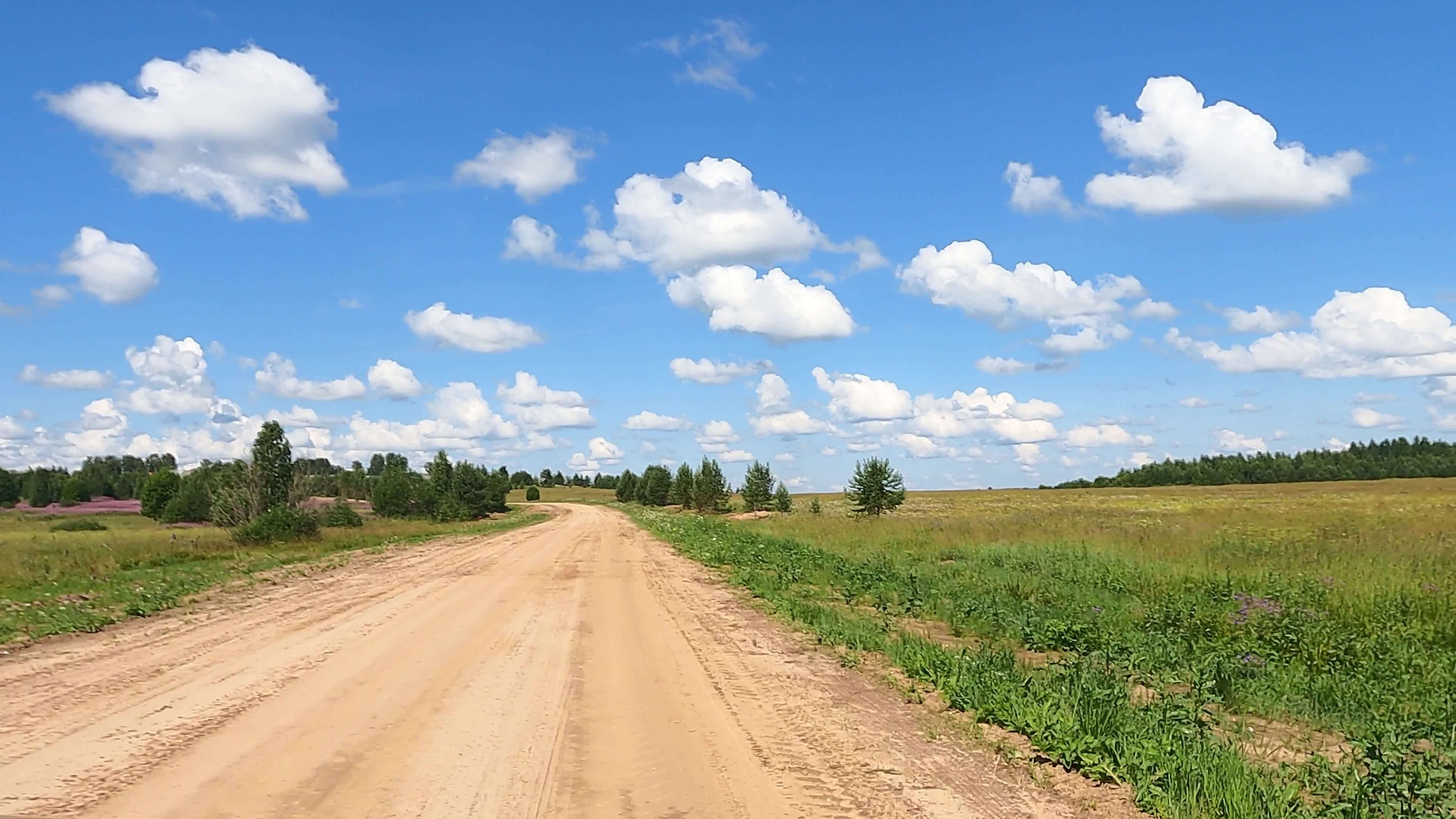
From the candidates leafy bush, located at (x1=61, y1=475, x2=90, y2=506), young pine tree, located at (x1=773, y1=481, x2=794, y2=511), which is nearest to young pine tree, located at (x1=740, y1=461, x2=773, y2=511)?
young pine tree, located at (x1=773, y1=481, x2=794, y2=511)

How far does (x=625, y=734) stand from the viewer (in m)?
6.94

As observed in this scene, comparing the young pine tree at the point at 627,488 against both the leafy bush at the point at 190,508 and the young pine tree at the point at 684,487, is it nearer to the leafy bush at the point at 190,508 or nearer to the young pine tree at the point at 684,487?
the young pine tree at the point at 684,487

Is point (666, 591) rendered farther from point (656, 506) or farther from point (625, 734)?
point (656, 506)

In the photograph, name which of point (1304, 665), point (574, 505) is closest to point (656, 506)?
point (574, 505)

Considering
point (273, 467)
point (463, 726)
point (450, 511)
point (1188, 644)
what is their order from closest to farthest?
1. point (463, 726)
2. point (1188, 644)
3. point (273, 467)
4. point (450, 511)

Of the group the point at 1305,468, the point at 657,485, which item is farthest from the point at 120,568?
the point at 1305,468

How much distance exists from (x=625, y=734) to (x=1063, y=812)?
3.20m

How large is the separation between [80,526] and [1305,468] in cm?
15080

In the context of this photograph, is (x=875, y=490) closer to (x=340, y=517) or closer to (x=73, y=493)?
(x=340, y=517)

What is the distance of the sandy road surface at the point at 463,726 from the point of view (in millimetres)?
5383

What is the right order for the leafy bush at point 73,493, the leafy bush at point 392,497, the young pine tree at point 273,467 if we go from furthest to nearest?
the leafy bush at point 73,493
the leafy bush at point 392,497
the young pine tree at point 273,467

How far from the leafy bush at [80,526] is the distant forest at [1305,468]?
128666 mm

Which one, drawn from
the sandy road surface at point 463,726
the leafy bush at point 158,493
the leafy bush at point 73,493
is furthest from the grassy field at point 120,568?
the leafy bush at point 73,493

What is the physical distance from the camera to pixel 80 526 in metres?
56.8
